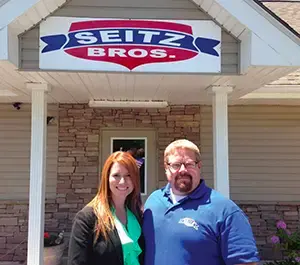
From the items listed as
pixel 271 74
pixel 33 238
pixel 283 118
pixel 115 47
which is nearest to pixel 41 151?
pixel 33 238

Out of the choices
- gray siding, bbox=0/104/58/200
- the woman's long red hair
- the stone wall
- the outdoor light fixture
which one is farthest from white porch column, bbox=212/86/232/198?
gray siding, bbox=0/104/58/200

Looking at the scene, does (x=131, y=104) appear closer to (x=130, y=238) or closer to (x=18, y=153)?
(x=18, y=153)

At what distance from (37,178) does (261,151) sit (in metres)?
3.94

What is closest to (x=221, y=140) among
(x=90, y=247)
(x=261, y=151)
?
(x=261, y=151)

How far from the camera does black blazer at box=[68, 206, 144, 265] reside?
7.51 ft

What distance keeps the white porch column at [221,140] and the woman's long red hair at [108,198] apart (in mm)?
2253

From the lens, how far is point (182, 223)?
2324 mm

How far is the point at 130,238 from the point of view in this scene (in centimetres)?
243

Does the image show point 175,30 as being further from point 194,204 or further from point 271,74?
point 194,204

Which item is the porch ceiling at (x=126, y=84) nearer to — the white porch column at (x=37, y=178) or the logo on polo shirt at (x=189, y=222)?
the white porch column at (x=37, y=178)

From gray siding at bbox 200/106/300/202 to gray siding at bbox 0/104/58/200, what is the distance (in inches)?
99.3

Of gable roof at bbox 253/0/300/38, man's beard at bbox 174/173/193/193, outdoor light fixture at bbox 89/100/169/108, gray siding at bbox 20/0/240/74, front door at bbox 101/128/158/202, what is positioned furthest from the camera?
gable roof at bbox 253/0/300/38

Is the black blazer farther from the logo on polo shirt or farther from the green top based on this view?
the logo on polo shirt

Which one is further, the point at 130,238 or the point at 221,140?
the point at 221,140
